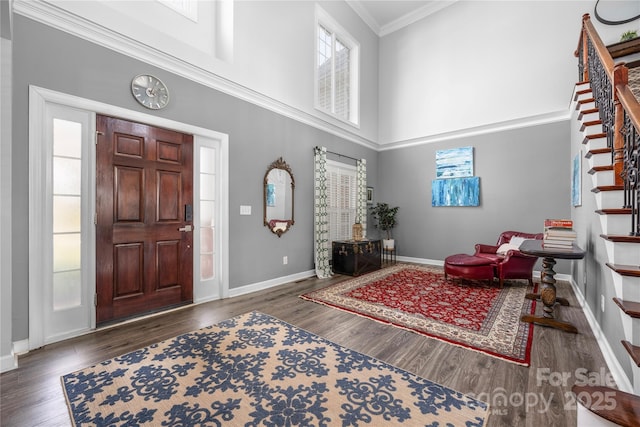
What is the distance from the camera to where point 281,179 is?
4.58m

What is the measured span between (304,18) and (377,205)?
4.13m

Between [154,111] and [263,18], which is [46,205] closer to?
[154,111]

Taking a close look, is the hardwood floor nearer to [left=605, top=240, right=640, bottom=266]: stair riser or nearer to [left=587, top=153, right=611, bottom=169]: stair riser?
[left=605, top=240, right=640, bottom=266]: stair riser

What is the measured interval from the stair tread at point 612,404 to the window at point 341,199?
181 inches

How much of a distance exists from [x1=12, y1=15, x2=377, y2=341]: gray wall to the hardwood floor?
0.61m

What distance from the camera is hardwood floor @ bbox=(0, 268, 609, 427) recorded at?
5.41 ft

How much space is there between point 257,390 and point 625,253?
2582 millimetres

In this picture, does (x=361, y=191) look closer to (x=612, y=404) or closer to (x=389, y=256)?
(x=389, y=256)

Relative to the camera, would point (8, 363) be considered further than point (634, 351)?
Yes

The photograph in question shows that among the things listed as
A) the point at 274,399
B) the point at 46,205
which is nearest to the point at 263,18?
the point at 46,205

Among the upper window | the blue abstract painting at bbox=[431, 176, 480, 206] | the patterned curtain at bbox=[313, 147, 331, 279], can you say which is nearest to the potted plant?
the blue abstract painting at bbox=[431, 176, 480, 206]

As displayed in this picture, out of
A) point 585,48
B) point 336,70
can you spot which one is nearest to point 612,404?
point 585,48

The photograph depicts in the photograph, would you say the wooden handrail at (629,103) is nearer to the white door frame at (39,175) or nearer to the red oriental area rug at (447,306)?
the red oriental area rug at (447,306)

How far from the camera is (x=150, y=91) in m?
3.11
